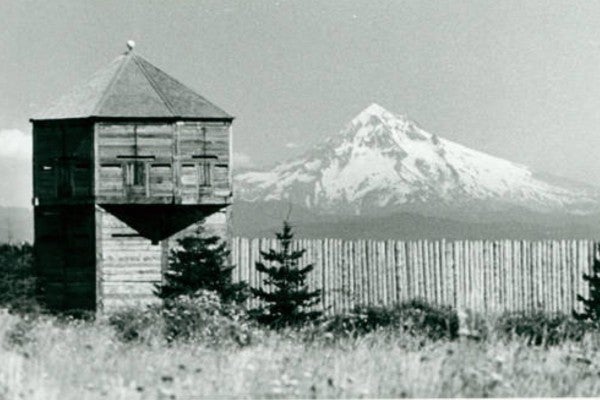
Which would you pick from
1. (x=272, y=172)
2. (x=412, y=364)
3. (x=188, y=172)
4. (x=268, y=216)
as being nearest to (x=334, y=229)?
(x=268, y=216)

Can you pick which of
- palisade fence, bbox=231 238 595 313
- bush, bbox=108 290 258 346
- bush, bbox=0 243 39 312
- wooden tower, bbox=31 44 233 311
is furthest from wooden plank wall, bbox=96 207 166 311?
bush, bbox=108 290 258 346

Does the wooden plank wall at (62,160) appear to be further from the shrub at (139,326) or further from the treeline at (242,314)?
the shrub at (139,326)

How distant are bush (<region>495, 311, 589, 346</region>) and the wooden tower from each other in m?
9.85

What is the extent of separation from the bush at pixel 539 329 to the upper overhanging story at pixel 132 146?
978cm

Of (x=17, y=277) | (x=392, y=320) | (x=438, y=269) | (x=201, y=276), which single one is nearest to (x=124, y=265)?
(x=17, y=277)

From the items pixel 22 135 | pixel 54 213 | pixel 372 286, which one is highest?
pixel 22 135

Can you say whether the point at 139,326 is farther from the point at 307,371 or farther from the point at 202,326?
the point at 307,371

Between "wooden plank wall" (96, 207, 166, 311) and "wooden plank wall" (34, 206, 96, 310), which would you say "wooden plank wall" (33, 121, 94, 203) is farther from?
"wooden plank wall" (96, 207, 166, 311)

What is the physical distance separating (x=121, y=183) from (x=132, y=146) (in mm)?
877

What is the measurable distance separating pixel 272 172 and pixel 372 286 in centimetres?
4986

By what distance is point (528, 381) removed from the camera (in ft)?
31.1

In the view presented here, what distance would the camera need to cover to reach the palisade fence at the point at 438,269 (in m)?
27.6

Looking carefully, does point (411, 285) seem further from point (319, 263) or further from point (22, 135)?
point (22, 135)

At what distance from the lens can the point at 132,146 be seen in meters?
25.5
